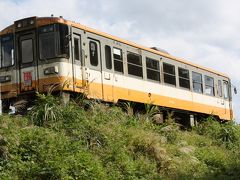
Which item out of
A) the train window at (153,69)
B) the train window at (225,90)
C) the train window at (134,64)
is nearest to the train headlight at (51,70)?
the train window at (134,64)

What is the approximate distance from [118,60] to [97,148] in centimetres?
622

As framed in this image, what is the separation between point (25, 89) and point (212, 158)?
239 inches

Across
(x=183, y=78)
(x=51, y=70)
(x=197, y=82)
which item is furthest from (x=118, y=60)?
(x=197, y=82)

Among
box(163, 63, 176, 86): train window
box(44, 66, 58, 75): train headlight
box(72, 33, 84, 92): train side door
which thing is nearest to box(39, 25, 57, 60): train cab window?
box(44, 66, 58, 75): train headlight

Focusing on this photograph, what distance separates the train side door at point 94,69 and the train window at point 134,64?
1995 mm

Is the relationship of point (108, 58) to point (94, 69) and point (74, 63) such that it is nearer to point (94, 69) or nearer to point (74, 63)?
point (94, 69)

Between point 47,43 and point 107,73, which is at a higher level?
point 47,43

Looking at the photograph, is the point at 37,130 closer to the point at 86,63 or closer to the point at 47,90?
the point at 47,90

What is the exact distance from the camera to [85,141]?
12727mm

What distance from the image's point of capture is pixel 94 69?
16.9 meters

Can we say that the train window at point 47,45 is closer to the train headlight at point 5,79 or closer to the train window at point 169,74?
the train headlight at point 5,79

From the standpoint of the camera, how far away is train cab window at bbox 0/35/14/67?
16.9 m

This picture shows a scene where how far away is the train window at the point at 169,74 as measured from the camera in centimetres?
2134

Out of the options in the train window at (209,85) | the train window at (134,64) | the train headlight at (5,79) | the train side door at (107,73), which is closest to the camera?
the train headlight at (5,79)
